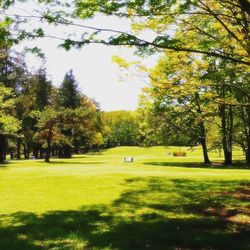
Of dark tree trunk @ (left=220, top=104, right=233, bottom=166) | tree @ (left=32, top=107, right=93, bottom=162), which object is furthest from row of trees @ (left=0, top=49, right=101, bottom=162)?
dark tree trunk @ (left=220, top=104, right=233, bottom=166)

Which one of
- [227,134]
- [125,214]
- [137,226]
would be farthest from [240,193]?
[227,134]

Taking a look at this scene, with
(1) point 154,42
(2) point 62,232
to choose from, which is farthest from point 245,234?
(1) point 154,42

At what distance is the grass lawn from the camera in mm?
10405

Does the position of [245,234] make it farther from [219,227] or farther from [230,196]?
[230,196]

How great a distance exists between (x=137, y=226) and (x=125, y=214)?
190cm

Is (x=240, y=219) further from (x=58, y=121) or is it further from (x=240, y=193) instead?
(x=58, y=121)

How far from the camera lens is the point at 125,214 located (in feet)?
45.6

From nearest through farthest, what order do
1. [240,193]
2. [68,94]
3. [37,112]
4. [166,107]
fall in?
[240,193] → [166,107] → [37,112] → [68,94]

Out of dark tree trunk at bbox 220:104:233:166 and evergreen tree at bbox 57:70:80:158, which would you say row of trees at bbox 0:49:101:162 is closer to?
evergreen tree at bbox 57:70:80:158

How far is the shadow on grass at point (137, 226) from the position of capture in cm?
1019

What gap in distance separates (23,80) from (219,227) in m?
56.4

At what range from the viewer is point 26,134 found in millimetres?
66812

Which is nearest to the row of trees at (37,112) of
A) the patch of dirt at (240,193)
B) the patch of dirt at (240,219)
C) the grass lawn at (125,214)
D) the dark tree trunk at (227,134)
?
the dark tree trunk at (227,134)

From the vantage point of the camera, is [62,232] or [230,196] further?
[230,196]
